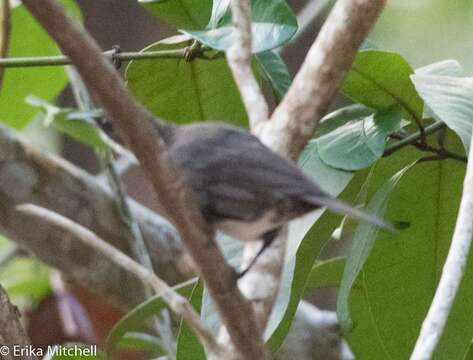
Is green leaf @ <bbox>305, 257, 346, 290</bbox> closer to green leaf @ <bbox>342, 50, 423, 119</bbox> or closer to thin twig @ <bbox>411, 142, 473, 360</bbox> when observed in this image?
green leaf @ <bbox>342, 50, 423, 119</bbox>

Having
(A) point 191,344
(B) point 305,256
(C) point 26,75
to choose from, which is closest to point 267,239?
(B) point 305,256

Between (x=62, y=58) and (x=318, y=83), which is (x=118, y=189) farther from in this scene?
(x=318, y=83)

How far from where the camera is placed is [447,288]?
0.95 metres

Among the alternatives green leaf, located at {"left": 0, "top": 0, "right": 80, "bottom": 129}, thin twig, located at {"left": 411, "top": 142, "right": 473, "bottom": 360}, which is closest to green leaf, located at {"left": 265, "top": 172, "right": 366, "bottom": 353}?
thin twig, located at {"left": 411, "top": 142, "right": 473, "bottom": 360}

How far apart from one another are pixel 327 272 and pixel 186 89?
0.40 metres

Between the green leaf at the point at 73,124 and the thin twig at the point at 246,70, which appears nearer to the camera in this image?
the thin twig at the point at 246,70

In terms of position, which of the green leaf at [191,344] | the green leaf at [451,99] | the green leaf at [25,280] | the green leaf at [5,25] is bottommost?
the green leaf at [25,280]

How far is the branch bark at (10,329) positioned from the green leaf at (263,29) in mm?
437

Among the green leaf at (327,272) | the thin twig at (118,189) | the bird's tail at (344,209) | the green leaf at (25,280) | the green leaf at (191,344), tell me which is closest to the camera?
the bird's tail at (344,209)

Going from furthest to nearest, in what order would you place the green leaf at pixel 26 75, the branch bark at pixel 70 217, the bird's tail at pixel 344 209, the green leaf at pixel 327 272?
the branch bark at pixel 70 217, the green leaf at pixel 26 75, the green leaf at pixel 327 272, the bird's tail at pixel 344 209

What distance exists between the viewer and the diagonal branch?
0.79 metres

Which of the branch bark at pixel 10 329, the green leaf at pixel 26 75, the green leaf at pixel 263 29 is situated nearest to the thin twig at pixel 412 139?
the green leaf at pixel 263 29

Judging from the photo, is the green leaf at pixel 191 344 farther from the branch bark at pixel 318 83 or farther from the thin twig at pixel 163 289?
the thin twig at pixel 163 289

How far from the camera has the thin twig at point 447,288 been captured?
0.91 metres
